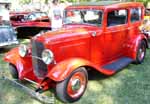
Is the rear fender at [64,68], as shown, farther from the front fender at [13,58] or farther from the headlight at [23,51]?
the front fender at [13,58]

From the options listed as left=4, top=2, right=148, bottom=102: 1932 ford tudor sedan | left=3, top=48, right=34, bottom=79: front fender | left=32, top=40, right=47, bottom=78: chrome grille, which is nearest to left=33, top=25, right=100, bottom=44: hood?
left=4, top=2, right=148, bottom=102: 1932 ford tudor sedan

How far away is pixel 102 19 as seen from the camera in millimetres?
4855

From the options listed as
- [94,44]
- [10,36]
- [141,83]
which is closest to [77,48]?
[94,44]

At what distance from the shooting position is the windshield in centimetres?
491

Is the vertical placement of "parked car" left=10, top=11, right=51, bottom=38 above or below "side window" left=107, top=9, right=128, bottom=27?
below

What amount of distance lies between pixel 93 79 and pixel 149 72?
1483 mm

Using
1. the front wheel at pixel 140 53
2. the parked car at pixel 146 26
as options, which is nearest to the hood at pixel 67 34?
the front wheel at pixel 140 53

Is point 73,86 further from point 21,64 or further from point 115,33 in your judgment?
point 115,33

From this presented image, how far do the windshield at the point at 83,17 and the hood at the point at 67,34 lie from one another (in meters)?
0.13

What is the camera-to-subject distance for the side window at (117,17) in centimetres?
505

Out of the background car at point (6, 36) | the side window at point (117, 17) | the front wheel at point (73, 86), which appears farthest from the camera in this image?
the background car at point (6, 36)

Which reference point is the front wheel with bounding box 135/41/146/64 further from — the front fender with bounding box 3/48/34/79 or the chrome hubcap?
the front fender with bounding box 3/48/34/79

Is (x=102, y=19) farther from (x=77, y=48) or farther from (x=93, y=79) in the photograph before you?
(x=93, y=79)

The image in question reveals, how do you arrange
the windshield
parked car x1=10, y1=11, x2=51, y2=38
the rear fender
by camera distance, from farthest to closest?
parked car x1=10, y1=11, x2=51, y2=38 < the windshield < the rear fender
